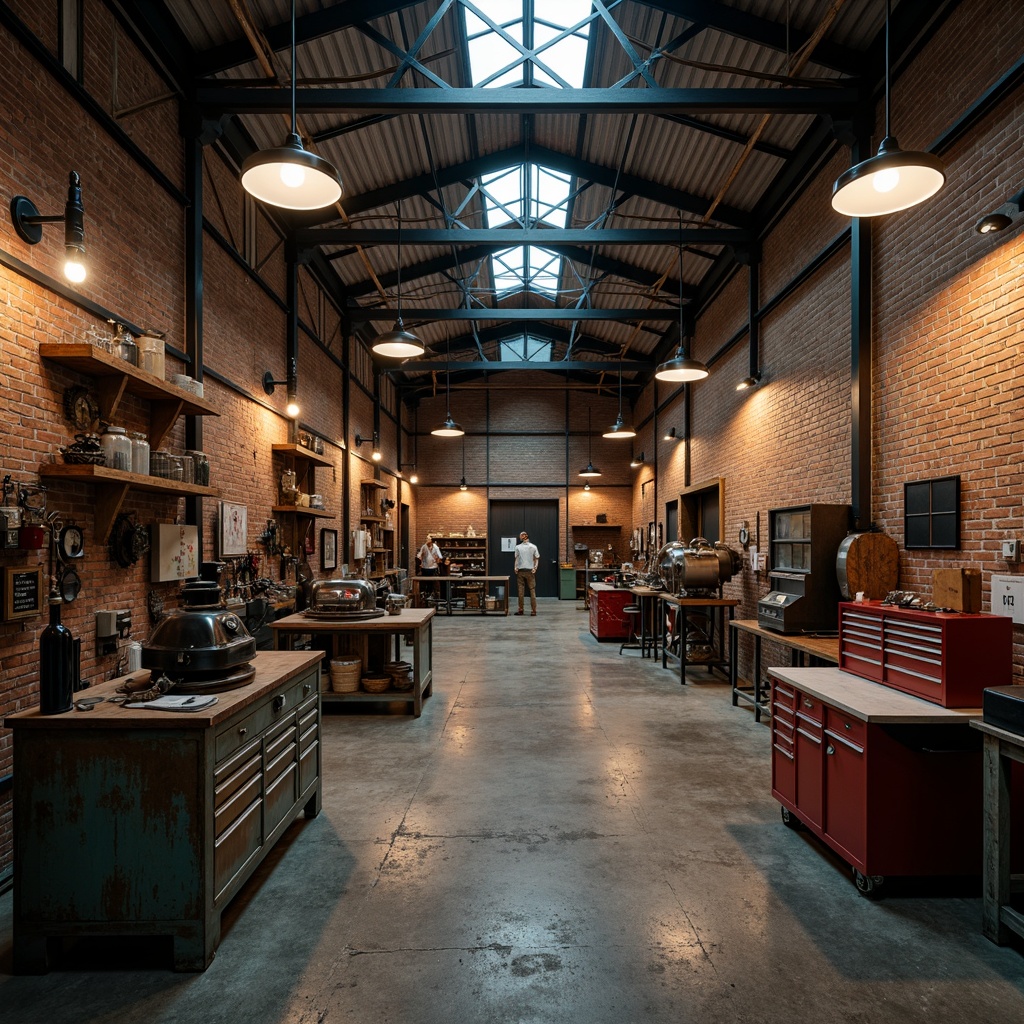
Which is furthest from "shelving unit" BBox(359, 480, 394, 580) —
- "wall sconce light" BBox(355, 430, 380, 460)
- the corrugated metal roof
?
the corrugated metal roof

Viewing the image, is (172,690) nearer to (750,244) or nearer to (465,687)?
(465,687)

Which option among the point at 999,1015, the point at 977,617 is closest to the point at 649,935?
the point at 999,1015

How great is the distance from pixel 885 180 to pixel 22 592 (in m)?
5.04

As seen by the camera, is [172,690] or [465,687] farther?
[465,687]

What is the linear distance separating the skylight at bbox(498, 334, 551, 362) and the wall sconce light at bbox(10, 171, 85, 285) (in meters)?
13.5

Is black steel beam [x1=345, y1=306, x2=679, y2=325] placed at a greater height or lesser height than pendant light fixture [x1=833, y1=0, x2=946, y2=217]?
greater

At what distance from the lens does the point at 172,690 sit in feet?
9.30

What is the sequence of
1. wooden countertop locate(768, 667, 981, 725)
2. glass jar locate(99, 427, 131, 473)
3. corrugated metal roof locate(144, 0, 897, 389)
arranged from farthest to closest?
1. corrugated metal roof locate(144, 0, 897, 389)
2. glass jar locate(99, 427, 131, 473)
3. wooden countertop locate(768, 667, 981, 725)

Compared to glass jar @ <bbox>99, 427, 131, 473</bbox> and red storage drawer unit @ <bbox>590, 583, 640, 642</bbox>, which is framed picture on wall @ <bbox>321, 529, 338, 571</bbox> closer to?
red storage drawer unit @ <bbox>590, 583, 640, 642</bbox>

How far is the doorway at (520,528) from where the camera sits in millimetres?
17734

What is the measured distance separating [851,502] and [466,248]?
771 cm

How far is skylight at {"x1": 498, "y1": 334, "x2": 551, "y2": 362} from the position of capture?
16.6 meters

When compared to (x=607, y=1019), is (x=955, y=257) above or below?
above

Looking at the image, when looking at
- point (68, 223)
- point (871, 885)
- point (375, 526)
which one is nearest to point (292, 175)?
point (68, 223)
